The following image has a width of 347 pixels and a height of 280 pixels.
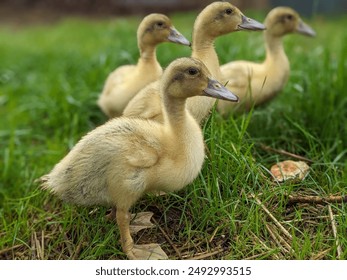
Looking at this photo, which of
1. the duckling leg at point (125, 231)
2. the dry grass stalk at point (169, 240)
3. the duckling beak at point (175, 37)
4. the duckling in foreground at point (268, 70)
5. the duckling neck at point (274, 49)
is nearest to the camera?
the duckling leg at point (125, 231)

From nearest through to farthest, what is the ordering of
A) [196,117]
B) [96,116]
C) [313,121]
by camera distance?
[196,117] → [313,121] → [96,116]

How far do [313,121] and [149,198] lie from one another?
4.87 feet

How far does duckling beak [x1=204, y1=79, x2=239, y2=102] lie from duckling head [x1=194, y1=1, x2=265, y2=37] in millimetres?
676

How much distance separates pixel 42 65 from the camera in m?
7.34

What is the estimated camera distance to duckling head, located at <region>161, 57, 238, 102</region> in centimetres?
274

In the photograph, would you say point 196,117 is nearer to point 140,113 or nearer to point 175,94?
point 140,113

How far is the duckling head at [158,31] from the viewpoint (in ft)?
12.2

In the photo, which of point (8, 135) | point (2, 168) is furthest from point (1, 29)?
point (2, 168)

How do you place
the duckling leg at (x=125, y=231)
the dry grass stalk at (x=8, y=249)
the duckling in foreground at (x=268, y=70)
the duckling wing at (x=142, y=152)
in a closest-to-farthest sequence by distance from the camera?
the duckling wing at (x=142, y=152) < the duckling leg at (x=125, y=231) < the dry grass stalk at (x=8, y=249) < the duckling in foreground at (x=268, y=70)

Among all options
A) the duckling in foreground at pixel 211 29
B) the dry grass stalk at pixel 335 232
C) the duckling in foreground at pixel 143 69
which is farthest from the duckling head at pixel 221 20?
the dry grass stalk at pixel 335 232

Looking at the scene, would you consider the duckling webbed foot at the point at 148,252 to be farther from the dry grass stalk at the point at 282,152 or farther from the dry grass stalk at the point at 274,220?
the dry grass stalk at the point at 282,152

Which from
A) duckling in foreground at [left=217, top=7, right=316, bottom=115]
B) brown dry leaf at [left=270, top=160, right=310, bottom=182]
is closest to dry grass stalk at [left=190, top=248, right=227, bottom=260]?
brown dry leaf at [left=270, top=160, right=310, bottom=182]

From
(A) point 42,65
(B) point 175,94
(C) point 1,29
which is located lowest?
(C) point 1,29
